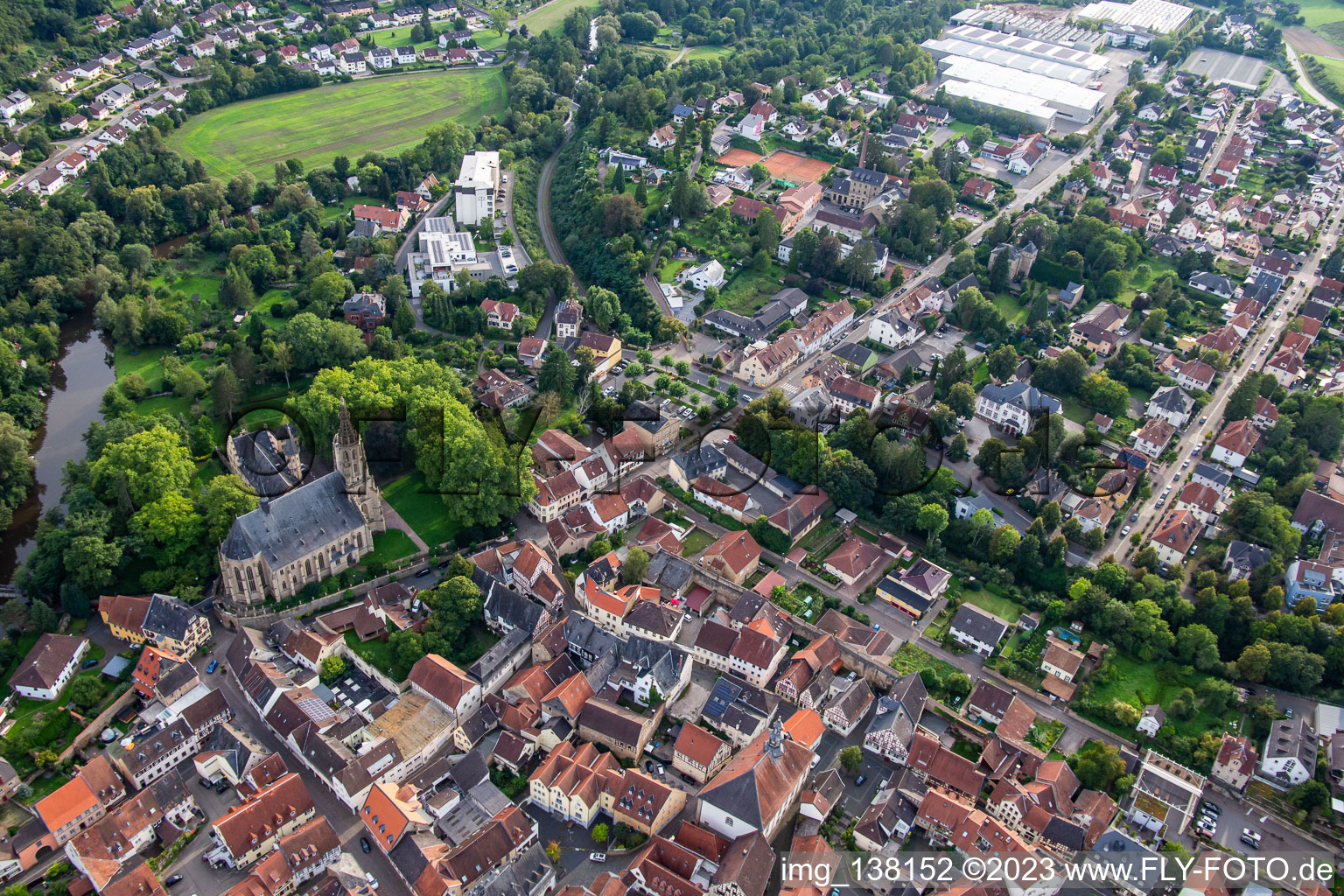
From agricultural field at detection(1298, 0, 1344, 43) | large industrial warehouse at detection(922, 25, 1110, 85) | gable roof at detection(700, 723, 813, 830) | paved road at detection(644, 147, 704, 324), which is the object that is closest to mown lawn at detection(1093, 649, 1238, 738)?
gable roof at detection(700, 723, 813, 830)

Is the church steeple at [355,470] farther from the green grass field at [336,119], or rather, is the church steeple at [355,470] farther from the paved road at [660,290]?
the green grass field at [336,119]

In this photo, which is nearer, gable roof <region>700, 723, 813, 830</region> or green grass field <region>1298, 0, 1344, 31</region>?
gable roof <region>700, 723, 813, 830</region>

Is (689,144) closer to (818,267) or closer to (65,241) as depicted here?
(818,267)

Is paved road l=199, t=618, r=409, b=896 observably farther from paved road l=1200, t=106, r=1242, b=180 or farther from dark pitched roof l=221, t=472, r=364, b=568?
paved road l=1200, t=106, r=1242, b=180

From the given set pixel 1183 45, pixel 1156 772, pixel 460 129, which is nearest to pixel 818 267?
pixel 460 129

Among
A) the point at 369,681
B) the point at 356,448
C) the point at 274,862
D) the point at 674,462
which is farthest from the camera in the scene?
the point at 674,462

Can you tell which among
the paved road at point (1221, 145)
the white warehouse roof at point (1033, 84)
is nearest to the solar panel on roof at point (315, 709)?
the paved road at point (1221, 145)

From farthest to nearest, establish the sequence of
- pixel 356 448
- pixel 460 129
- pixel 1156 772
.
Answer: pixel 460 129 < pixel 356 448 < pixel 1156 772
